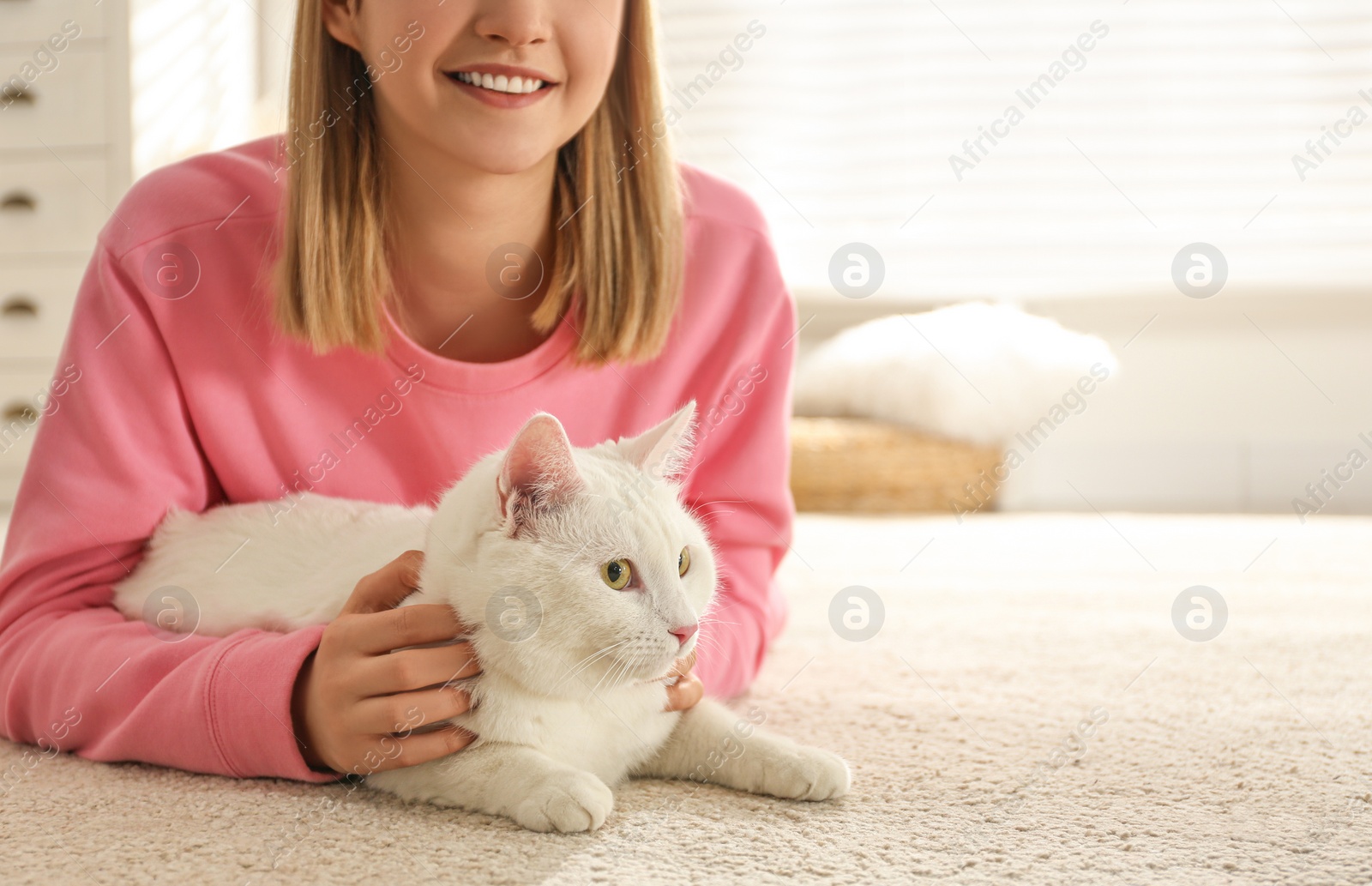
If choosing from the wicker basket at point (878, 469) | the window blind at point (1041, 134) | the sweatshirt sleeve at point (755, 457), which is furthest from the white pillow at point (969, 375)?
the sweatshirt sleeve at point (755, 457)

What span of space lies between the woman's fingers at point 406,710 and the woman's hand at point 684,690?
0.17 metres

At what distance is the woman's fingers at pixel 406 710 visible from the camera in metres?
0.71

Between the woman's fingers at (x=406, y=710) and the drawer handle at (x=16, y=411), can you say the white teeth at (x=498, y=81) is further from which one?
the drawer handle at (x=16, y=411)

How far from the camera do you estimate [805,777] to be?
0.79 metres

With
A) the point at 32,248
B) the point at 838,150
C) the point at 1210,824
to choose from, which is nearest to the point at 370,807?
the point at 1210,824

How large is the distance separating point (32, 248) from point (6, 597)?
195 centimetres

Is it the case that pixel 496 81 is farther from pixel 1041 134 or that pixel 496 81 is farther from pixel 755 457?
pixel 1041 134

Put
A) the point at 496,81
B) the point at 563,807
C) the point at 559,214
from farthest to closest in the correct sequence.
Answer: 1. the point at 559,214
2. the point at 496,81
3. the point at 563,807

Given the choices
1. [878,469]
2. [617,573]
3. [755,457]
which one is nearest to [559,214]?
[755,457]

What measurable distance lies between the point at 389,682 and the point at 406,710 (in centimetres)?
2

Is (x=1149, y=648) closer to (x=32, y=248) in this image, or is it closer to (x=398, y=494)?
(x=398, y=494)

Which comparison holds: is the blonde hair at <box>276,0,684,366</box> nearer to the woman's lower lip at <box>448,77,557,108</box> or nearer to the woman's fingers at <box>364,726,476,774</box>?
the woman's lower lip at <box>448,77,557,108</box>

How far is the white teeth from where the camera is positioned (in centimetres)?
97

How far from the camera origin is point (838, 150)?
125 inches
